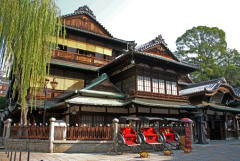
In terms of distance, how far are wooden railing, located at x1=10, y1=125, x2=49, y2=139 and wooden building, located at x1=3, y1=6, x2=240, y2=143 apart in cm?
258

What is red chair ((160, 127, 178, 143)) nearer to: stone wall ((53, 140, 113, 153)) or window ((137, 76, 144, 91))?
stone wall ((53, 140, 113, 153))

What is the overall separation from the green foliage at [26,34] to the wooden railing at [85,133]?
4.50m

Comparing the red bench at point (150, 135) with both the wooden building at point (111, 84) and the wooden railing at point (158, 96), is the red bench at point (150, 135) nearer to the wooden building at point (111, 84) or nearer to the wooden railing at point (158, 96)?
the wooden building at point (111, 84)

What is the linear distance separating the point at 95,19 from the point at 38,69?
17238 millimetres

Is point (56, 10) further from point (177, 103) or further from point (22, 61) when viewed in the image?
point (177, 103)

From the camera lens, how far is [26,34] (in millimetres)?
7699

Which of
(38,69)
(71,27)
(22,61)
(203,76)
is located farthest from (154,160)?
(203,76)

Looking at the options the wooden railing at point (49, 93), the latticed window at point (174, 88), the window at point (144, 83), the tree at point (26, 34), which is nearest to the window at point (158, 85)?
the window at point (144, 83)

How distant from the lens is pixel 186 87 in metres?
27.2

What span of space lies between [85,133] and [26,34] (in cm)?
685

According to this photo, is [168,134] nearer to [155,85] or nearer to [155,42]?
→ [155,85]

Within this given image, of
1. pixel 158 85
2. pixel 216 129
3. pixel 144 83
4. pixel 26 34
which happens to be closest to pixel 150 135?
pixel 144 83

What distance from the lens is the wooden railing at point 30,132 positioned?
12023mm

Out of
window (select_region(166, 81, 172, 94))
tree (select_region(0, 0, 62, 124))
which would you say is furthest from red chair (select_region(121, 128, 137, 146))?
window (select_region(166, 81, 172, 94))
